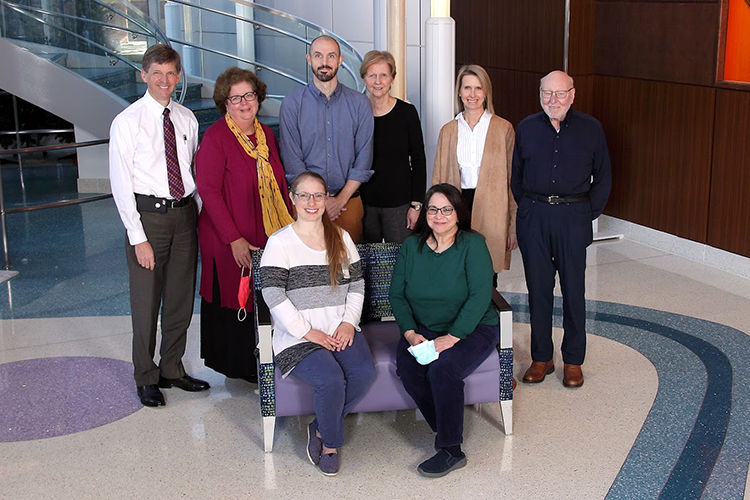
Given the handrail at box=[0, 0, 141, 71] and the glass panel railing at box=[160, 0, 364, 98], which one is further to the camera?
the glass panel railing at box=[160, 0, 364, 98]

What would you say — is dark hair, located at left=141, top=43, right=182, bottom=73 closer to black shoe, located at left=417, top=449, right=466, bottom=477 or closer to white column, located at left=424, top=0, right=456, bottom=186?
white column, located at left=424, top=0, right=456, bottom=186

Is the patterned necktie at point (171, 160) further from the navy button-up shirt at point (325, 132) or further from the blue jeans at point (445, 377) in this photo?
the blue jeans at point (445, 377)

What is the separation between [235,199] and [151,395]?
104cm

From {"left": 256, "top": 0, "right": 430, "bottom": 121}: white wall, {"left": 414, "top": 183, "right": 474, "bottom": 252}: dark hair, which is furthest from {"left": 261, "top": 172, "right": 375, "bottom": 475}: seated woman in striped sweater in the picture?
{"left": 256, "top": 0, "right": 430, "bottom": 121}: white wall

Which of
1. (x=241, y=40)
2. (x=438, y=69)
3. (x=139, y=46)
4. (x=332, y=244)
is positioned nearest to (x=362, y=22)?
(x=241, y=40)

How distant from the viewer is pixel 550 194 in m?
4.30

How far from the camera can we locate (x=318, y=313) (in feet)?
12.5

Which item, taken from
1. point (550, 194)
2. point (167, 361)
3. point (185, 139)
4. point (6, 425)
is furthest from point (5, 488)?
point (550, 194)

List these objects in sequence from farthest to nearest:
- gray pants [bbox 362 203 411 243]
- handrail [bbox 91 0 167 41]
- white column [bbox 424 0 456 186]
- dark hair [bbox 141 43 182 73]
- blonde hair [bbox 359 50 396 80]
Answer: handrail [bbox 91 0 167 41] < white column [bbox 424 0 456 186] < gray pants [bbox 362 203 411 243] < blonde hair [bbox 359 50 396 80] < dark hair [bbox 141 43 182 73]

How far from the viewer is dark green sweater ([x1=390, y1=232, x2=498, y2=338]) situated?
150 inches

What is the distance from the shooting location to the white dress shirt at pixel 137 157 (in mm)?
4004

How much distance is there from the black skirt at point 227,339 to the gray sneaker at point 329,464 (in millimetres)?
886

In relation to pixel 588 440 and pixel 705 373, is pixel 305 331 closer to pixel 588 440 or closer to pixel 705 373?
pixel 588 440

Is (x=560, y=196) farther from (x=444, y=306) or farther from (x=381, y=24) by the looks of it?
(x=381, y=24)
